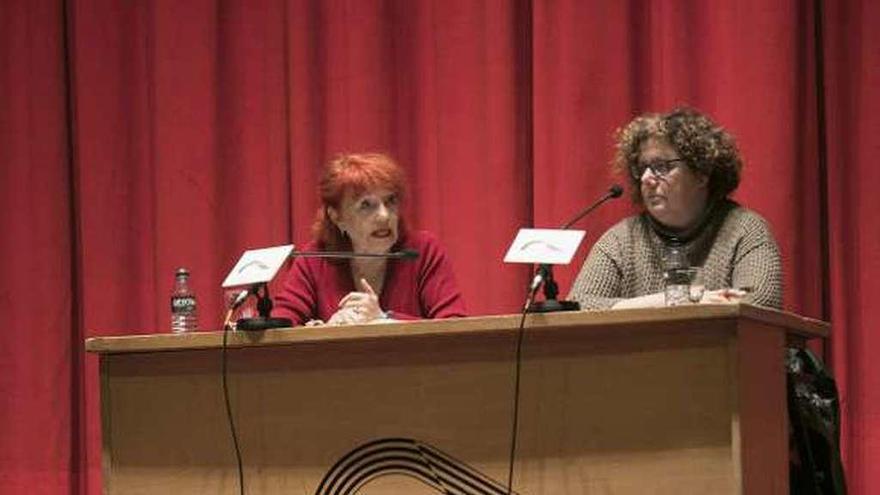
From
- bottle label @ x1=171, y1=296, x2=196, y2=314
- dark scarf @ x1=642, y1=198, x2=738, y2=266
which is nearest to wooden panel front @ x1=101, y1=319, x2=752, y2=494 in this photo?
bottle label @ x1=171, y1=296, x2=196, y2=314

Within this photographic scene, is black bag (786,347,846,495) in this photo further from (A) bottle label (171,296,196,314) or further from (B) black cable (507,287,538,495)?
(A) bottle label (171,296,196,314)

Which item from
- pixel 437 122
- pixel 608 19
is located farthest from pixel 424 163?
pixel 608 19

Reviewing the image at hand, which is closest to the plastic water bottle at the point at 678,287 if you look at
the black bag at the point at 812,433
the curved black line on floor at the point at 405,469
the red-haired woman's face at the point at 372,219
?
the black bag at the point at 812,433

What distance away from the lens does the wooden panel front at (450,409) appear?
2.34 meters

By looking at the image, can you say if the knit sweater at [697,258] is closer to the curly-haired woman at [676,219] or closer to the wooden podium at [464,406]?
the curly-haired woman at [676,219]

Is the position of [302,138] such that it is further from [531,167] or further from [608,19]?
[608,19]

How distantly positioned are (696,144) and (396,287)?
2.51ft

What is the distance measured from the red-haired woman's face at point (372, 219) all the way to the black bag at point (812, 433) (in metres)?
0.99

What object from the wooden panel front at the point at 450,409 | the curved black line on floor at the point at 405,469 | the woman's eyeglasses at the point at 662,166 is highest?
the woman's eyeglasses at the point at 662,166

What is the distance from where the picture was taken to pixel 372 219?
3355mm

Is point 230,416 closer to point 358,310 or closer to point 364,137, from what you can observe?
point 358,310

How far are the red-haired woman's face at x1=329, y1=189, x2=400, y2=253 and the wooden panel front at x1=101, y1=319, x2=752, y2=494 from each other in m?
0.70

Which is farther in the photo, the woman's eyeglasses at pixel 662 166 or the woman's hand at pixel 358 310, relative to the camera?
the woman's eyeglasses at pixel 662 166

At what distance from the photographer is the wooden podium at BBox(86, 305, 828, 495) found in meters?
2.33
